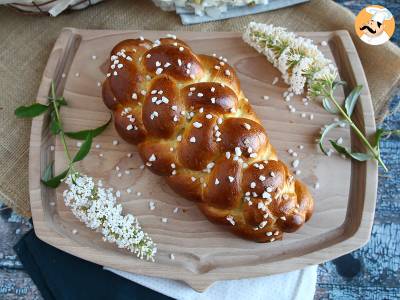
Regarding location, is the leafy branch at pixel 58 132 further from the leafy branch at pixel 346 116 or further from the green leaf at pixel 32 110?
the leafy branch at pixel 346 116

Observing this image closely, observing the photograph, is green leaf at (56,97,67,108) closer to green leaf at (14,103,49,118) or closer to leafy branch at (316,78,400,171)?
green leaf at (14,103,49,118)

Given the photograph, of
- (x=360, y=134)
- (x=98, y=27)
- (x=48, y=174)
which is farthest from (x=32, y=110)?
(x=360, y=134)

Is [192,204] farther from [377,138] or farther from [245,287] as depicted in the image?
[377,138]

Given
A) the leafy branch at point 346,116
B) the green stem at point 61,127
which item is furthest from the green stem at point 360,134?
the green stem at point 61,127

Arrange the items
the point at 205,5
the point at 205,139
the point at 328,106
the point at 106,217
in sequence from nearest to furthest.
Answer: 1. the point at 205,139
2. the point at 106,217
3. the point at 328,106
4. the point at 205,5

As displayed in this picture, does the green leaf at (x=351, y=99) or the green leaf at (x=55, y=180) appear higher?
the green leaf at (x=351, y=99)

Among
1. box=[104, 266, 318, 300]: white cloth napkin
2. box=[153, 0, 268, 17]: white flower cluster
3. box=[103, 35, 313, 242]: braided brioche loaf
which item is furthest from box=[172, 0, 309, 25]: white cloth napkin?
box=[104, 266, 318, 300]: white cloth napkin

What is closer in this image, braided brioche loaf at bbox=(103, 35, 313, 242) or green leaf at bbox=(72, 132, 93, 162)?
braided brioche loaf at bbox=(103, 35, 313, 242)
